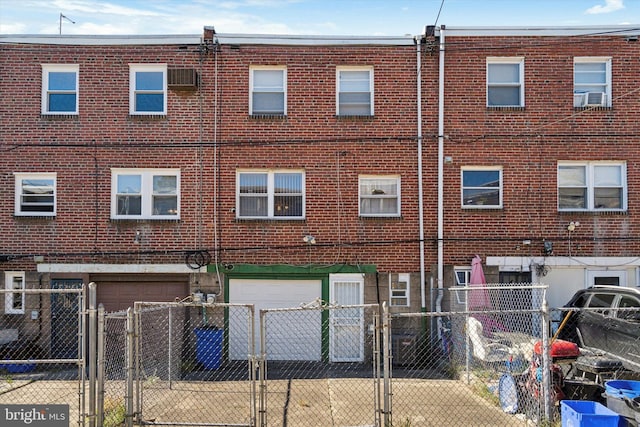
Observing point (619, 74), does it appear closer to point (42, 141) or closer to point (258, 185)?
point (258, 185)

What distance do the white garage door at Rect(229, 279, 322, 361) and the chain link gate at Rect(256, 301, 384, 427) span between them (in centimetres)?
2

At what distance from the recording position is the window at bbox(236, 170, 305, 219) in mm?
15758

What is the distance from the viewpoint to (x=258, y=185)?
623 inches

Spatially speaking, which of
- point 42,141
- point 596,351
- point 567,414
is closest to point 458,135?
point 596,351

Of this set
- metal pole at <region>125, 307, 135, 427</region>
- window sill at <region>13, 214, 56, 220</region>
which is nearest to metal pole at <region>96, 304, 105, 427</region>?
metal pole at <region>125, 307, 135, 427</region>

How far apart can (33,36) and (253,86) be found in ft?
18.7

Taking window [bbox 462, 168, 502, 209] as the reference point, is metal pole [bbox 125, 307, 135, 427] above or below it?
below

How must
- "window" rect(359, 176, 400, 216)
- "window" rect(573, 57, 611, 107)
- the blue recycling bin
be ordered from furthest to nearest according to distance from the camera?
"window" rect(359, 176, 400, 216)
"window" rect(573, 57, 611, 107)
the blue recycling bin

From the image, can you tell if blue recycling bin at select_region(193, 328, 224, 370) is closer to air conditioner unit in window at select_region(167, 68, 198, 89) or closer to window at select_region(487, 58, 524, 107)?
air conditioner unit in window at select_region(167, 68, 198, 89)

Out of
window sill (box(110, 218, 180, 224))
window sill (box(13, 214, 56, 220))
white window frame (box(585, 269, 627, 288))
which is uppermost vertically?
window sill (box(13, 214, 56, 220))

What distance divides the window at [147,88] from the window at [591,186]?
10.4 m

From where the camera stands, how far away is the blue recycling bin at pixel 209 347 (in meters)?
14.5

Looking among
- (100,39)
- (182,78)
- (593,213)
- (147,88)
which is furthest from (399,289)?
(100,39)

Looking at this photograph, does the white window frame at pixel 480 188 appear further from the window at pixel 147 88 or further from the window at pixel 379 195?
the window at pixel 147 88
